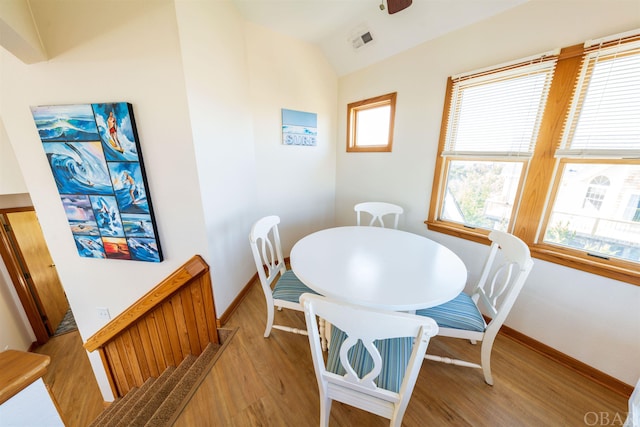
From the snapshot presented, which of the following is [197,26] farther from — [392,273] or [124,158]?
[392,273]

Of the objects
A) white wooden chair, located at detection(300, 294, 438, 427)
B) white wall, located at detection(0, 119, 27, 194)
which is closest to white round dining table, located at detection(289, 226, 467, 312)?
white wooden chair, located at detection(300, 294, 438, 427)

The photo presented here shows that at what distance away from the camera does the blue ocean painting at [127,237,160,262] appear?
166cm

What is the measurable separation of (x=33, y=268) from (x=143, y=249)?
3073mm

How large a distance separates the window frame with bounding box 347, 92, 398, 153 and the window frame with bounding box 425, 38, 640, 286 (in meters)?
1.15

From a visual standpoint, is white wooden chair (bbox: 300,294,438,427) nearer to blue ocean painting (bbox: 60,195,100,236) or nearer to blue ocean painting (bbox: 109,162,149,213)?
blue ocean painting (bbox: 109,162,149,213)

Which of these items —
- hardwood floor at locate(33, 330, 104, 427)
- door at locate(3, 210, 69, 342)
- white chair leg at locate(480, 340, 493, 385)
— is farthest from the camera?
door at locate(3, 210, 69, 342)

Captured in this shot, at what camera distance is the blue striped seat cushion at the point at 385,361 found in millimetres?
934

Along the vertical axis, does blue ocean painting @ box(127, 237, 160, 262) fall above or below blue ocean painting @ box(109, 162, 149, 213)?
below

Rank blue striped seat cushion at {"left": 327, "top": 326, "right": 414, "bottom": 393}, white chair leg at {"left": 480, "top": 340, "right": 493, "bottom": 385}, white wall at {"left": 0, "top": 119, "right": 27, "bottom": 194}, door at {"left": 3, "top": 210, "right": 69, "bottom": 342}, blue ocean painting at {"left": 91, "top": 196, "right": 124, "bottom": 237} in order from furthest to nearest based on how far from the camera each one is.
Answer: door at {"left": 3, "top": 210, "right": 69, "bottom": 342} → white wall at {"left": 0, "top": 119, "right": 27, "bottom": 194} → blue ocean painting at {"left": 91, "top": 196, "right": 124, "bottom": 237} → white chair leg at {"left": 480, "top": 340, "right": 493, "bottom": 385} → blue striped seat cushion at {"left": 327, "top": 326, "right": 414, "bottom": 393}

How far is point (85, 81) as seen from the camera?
1.41 m

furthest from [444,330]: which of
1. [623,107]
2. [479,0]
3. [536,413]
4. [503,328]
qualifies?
[479,0]

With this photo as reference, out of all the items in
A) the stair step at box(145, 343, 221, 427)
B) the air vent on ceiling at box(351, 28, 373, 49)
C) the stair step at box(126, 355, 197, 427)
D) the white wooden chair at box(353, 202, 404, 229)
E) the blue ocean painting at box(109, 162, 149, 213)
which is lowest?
the stair step at box(126, 355, 197, 427)

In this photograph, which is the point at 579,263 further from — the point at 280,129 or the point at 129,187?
the point at 129,187

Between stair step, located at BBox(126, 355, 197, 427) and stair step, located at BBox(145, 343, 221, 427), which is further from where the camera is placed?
stair step, located at BBox(126, 355, 197, 427)
